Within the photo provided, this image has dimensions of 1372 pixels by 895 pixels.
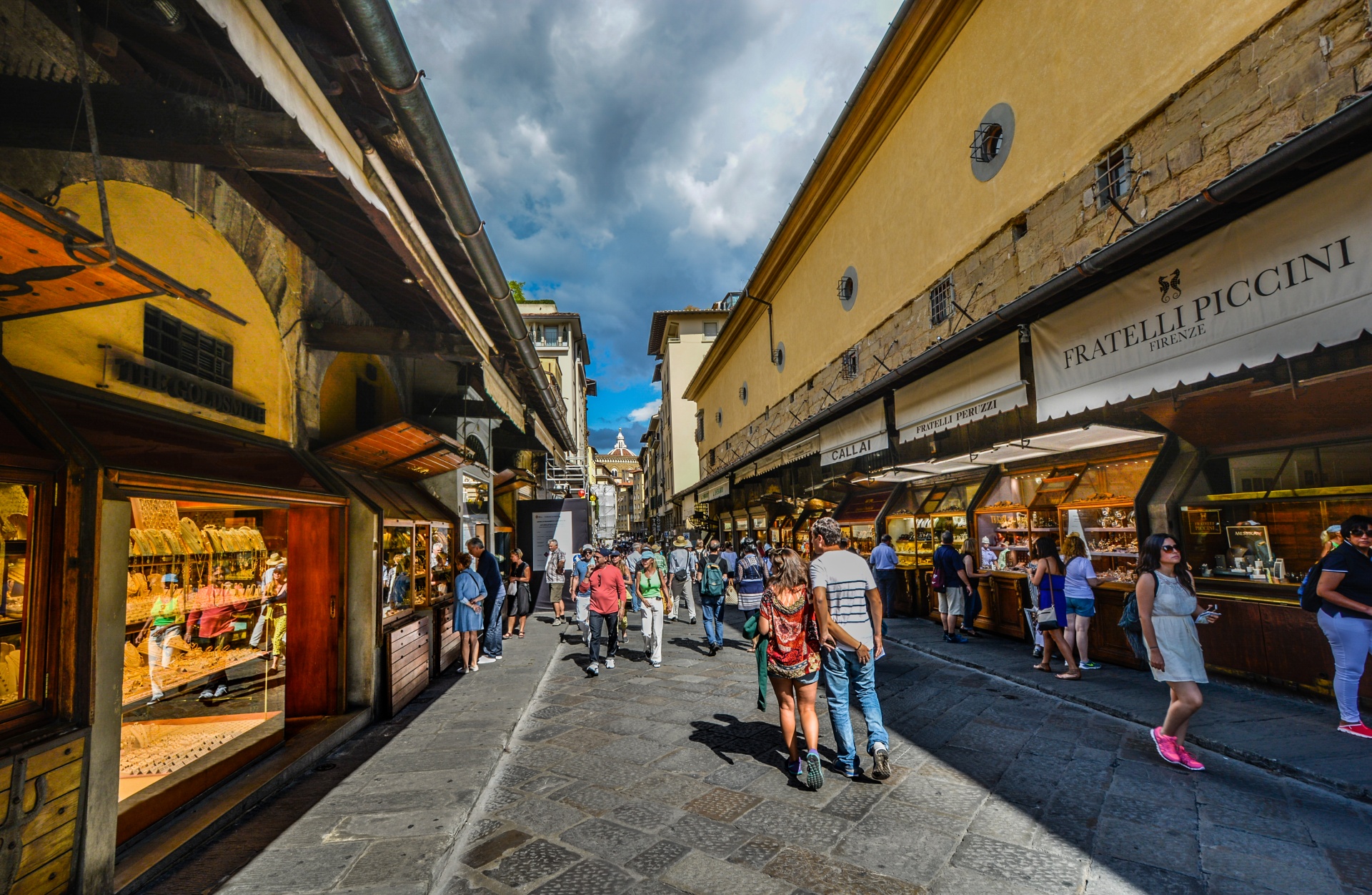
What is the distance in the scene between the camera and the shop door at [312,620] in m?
5.50

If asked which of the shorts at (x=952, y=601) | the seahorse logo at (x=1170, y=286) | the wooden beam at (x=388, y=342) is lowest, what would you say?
the shorts at (x=952, y=601)

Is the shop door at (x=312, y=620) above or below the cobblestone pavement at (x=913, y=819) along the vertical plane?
above

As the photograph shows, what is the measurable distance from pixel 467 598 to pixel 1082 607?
6744mm

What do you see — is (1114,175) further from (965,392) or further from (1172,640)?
(1172,640)

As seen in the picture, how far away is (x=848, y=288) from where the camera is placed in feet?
38.2

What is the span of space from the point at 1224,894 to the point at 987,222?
22.6ft

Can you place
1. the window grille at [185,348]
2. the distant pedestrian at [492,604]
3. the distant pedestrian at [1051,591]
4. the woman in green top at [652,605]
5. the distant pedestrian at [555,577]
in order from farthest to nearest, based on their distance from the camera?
1. the distant pedestrian at [555,577]
2. the distant pedestrian at [492,604]
3. the woman in green top at [652,605]
4. the distant pedestrian at [1051,591]
5. the window grille at [185,348]

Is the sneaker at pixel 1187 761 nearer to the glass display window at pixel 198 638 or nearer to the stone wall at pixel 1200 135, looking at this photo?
the stone wall at pixel 1200 135

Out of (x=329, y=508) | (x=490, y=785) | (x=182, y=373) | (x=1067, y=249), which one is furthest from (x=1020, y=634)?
(x=182, y=373)

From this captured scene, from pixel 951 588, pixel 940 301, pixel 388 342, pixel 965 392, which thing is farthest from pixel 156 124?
pixel 951 588

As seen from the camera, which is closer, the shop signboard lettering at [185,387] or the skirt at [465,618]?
the shop signboard lettering at [185,387]

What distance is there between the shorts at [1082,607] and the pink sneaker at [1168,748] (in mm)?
2448

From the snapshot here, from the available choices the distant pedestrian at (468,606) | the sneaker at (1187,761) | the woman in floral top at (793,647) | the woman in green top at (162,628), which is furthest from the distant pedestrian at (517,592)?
the sneaker at (1187,761)

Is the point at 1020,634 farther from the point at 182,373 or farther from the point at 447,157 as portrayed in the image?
the point at 182,373
